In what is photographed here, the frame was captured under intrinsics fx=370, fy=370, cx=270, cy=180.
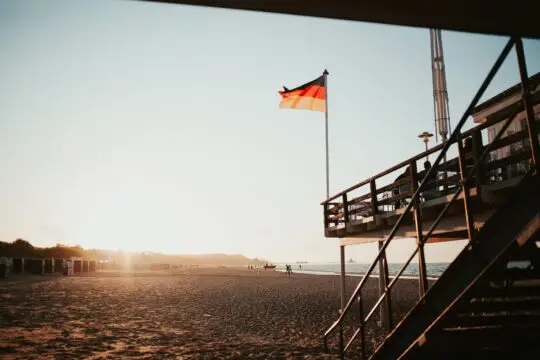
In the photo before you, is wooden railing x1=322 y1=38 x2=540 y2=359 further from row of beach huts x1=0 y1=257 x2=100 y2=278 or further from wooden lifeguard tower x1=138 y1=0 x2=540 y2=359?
row of beach huts x1=0 y1=257 x2=100 y2=278

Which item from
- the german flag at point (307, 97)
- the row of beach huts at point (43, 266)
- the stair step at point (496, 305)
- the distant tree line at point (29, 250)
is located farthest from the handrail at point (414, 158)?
the distant tree line at point (29, 250)

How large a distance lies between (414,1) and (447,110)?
626 inches

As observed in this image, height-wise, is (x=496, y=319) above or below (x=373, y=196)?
below

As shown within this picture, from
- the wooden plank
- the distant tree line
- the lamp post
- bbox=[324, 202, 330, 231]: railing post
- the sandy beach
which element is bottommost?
the sandy beach

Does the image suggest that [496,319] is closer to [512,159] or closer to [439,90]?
[512,159]

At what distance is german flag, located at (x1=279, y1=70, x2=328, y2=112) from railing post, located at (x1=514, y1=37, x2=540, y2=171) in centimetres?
1408

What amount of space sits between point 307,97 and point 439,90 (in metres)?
6.07

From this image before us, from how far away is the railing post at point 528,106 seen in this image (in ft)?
11.8

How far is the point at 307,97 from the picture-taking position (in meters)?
17.8

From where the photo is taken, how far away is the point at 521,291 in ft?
14.4

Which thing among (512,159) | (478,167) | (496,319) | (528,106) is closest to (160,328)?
(496,319)

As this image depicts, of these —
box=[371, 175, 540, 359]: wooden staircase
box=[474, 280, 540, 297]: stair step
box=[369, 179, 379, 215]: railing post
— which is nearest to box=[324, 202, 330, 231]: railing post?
box=[369, 179, 379, 215]: railing post

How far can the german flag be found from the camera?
698 inches

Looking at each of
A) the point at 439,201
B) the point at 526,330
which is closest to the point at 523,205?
the point at 526,330
